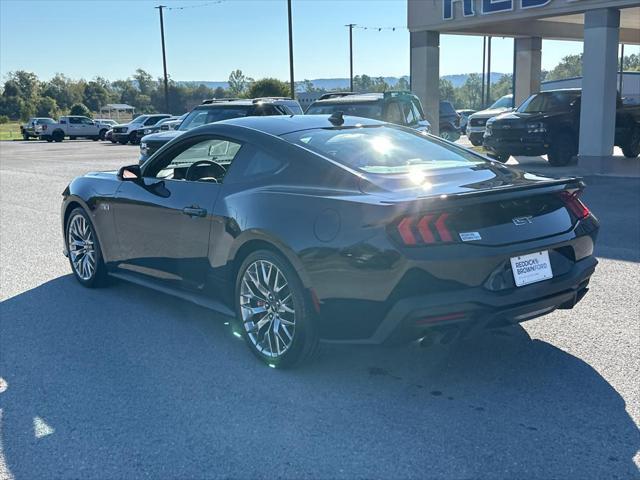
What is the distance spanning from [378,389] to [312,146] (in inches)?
64.1

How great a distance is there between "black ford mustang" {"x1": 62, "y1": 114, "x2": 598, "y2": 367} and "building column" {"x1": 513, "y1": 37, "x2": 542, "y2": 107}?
20786mm

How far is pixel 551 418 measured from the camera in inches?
148

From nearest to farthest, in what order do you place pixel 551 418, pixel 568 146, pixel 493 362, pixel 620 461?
pixel 620 461 < pixel 551 418 < pixel 493 362 < pixel 568 146

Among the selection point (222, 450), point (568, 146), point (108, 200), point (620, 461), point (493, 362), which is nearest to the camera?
point (620, 461)

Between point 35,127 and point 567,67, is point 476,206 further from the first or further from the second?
point 567,67

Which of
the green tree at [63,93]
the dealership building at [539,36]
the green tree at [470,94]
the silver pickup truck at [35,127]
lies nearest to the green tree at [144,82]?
the green tree at [63,93]

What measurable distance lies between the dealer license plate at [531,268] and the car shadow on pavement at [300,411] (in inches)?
24.8

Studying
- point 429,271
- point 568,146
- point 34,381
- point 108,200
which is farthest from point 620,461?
point 568,146

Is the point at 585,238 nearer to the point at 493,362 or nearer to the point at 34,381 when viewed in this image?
the point at 493,362

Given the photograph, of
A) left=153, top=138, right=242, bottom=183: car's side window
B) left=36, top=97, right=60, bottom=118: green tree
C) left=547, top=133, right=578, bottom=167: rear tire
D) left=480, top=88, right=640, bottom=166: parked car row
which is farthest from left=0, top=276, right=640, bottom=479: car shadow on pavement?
left=36, top=97, right=60, bottom=118: green tree

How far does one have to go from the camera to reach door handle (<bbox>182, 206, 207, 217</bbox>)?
502 cm

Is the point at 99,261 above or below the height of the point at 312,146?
below

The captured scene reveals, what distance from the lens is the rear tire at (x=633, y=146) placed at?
18750mm

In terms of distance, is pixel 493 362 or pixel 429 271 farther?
pixel 493 362
